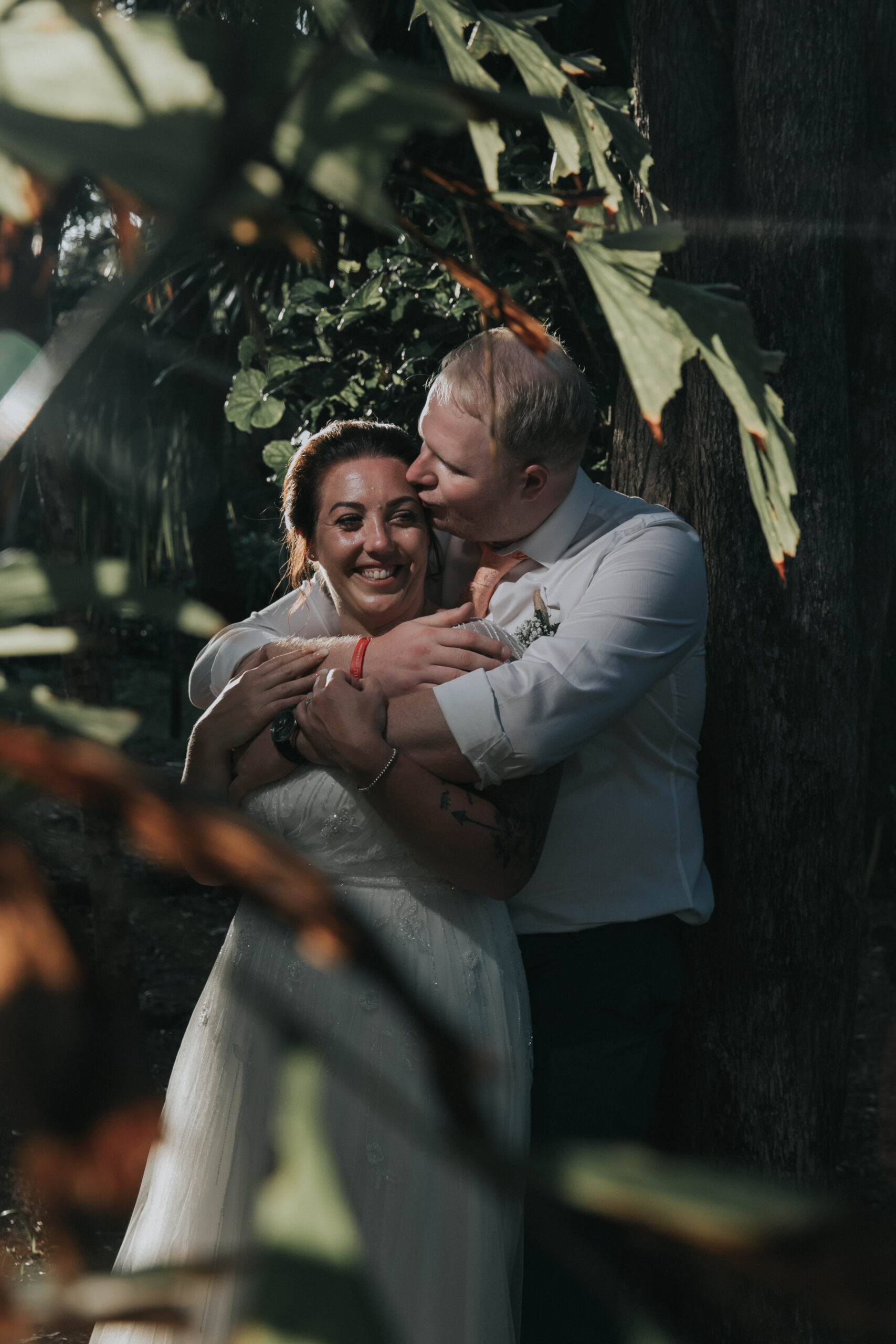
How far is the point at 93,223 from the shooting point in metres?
10.4

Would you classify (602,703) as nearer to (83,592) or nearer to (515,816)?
(515,816)

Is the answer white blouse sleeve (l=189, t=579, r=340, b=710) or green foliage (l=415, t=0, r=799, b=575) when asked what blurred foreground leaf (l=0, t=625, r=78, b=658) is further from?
white blouse sleeve (l=189, t=579, r=340, b=710)

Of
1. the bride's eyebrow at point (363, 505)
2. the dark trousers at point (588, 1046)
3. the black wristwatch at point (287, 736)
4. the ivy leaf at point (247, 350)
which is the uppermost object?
the ivy leaf at point (247, 350)

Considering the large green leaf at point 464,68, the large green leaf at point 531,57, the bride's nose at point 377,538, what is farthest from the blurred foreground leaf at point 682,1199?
the bride's nose at point 377,538

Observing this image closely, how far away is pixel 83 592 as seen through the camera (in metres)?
0.45

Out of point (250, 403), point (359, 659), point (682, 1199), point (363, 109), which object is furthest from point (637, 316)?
point (250, 403)

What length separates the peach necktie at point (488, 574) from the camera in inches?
80.1

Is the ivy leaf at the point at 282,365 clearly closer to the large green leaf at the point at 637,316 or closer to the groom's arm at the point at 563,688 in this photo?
the groom's arm at the point at 563,688

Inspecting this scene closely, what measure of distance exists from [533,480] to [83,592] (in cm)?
156

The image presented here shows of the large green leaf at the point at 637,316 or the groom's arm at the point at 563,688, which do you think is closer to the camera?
the large green leaf at the point at 637,316

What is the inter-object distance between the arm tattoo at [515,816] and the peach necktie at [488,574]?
407 millimetres

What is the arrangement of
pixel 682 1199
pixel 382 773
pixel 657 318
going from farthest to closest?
pixel 382 773, pixel 657 318, pixel 682 1199

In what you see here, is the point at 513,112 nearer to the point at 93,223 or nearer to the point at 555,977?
the point at 555,977

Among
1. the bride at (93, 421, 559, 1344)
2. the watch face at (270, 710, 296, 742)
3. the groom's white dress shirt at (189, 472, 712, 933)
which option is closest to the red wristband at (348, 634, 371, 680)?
the bride at (93, 421, 559, 1344)
